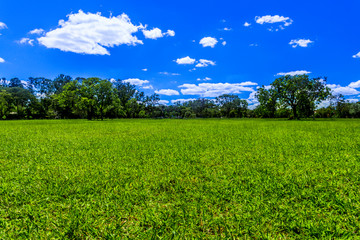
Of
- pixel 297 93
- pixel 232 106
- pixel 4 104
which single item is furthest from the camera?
pixel 232 106

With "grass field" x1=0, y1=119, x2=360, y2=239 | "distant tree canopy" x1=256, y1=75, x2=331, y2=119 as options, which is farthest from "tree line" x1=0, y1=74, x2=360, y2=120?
"grass field" x1=0, y1=119, x2=360, y2=239

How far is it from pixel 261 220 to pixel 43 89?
90.3 metres

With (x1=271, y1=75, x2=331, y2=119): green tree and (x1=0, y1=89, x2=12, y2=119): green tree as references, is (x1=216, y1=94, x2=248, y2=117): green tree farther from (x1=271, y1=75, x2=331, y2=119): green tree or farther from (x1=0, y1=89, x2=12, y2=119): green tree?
(x1=0, y1=89, x2=12, y2=119): green tree

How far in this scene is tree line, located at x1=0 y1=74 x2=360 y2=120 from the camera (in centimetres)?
3816

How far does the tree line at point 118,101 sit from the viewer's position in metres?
38.2

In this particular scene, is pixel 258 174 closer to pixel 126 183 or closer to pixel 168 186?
pixel 168 186

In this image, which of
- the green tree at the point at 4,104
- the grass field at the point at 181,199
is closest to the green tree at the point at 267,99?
the grass field at the point at 181,199

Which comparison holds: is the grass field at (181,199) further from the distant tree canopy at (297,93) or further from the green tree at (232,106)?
the green tree at (232,106)

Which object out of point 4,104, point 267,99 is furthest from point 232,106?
point 4,104

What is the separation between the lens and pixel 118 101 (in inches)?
1698

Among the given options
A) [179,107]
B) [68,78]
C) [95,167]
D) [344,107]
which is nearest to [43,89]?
[68,78]

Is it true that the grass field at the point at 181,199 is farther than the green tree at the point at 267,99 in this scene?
No

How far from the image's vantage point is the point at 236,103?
9875 cm

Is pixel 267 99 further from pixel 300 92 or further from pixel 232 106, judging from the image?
pixel 232 106
